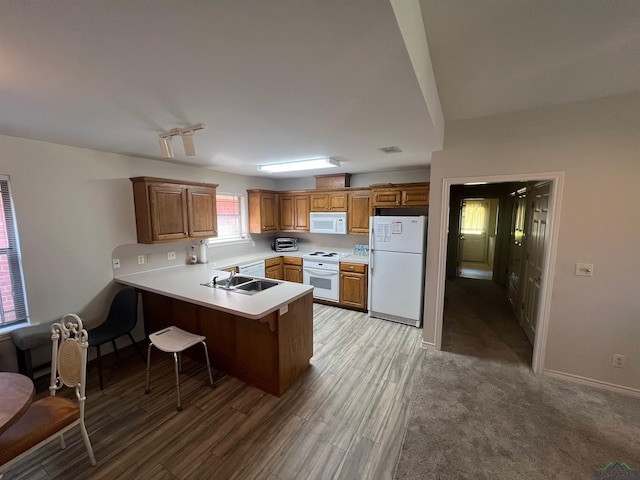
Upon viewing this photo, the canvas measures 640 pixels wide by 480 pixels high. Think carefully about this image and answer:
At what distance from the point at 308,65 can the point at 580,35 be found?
1.50m

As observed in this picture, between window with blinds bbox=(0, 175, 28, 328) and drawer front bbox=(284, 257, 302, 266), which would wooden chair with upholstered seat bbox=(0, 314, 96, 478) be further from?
drawer front bbox=(284, 257, 302, 266)

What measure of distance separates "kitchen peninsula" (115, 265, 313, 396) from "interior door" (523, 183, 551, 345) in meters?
2.66

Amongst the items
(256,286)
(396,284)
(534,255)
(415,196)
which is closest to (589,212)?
(534,255)

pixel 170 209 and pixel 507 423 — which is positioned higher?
pixel 170 209

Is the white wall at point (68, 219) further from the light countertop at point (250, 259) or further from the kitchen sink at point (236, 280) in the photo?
the kitchen sink at point (236, 280)

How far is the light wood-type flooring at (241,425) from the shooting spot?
1.68 meters

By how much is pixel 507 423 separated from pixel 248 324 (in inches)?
89.3

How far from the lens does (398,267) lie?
371 cm

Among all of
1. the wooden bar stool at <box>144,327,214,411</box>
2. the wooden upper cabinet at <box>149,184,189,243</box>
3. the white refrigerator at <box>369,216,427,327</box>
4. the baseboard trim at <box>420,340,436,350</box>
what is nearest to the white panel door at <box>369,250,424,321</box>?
the white refrigerator at <box>369,216,427,327</box>

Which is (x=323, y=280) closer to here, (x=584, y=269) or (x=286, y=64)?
(x=584, y=269)

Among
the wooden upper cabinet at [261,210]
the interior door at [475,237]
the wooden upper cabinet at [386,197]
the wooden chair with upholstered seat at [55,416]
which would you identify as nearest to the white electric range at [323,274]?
the wooden upper cabinet at [261,210]

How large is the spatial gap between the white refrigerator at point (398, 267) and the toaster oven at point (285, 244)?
191 centimetres

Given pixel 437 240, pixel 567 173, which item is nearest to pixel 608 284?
pixel 567 173

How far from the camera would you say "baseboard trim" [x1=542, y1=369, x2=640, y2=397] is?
2324 millimetres
